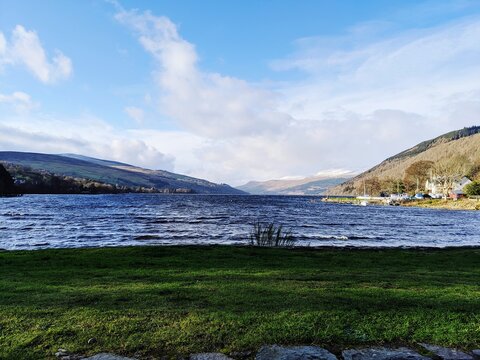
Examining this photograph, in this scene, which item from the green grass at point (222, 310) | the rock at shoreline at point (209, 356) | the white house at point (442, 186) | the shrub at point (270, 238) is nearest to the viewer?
the rock at shoreline at point (209, 356)

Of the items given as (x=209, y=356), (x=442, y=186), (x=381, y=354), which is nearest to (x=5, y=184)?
(x=209, y=356)

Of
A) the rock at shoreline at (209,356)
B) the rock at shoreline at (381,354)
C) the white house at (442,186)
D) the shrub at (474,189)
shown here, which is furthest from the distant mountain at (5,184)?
the shrub at (474,189)

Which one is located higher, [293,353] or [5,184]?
[5,184]

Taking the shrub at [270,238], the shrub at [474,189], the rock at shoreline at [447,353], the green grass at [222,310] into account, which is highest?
the shrub at [474,189]

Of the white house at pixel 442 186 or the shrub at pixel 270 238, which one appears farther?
the white house at pixel 442 186

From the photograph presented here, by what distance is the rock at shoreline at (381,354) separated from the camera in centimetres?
481

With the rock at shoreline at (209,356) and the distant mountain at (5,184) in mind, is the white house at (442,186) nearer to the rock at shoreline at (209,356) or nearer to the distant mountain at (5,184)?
the rock at shoreline at (209,356)

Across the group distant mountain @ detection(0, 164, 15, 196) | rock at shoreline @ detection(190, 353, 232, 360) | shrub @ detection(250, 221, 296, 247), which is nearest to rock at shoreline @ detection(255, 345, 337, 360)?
rock at shoreline @ detection(190, 353, 232, 360)

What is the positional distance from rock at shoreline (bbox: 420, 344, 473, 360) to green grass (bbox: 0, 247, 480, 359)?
247 mm

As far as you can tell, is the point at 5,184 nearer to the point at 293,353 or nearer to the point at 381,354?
the point at 293,353

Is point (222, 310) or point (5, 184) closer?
point (222, 310)

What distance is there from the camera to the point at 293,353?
4.88 meters

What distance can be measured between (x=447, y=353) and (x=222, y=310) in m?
3.73

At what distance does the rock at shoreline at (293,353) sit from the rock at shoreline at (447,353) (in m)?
1.59
